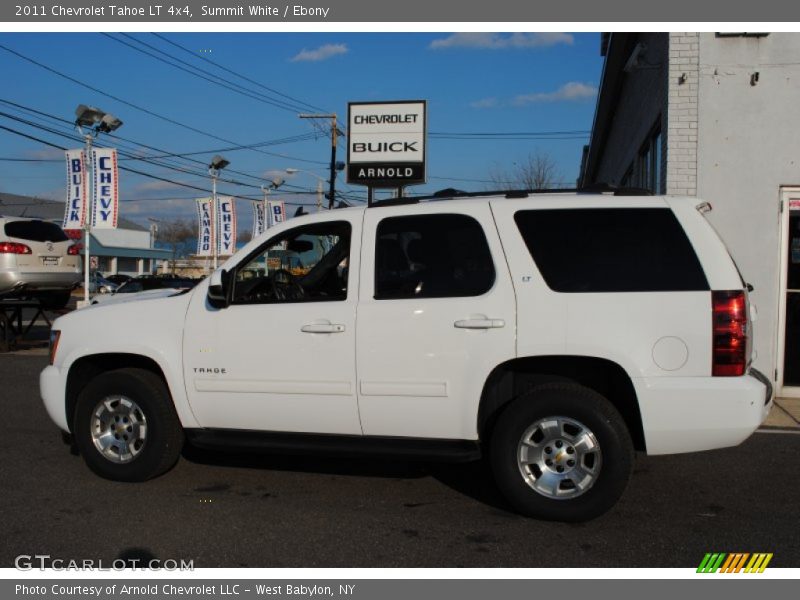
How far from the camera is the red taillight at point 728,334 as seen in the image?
14.9 feet

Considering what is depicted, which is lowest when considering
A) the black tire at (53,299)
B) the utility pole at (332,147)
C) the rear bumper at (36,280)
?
the black tire at (53,299)

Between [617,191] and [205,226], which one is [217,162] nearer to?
[205,226]

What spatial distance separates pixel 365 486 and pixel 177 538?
156cm

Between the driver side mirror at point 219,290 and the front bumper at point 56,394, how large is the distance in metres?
1.43

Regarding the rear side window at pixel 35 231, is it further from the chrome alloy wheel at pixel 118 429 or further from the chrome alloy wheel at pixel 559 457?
the chrome alloy wheel at pixel 559 457

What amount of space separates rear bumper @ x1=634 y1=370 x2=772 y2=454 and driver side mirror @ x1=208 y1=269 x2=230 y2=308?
113 inches

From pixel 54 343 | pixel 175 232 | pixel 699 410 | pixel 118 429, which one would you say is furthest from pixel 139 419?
pixel 175 232

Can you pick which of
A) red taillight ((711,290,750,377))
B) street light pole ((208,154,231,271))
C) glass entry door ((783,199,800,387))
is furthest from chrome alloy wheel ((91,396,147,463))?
street light pole ((208,154,231,271))

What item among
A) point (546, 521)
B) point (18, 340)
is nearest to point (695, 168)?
point (546, 521)

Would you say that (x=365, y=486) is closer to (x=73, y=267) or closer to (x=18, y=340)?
(x=73, y=267)

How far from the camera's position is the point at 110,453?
18.6 feet

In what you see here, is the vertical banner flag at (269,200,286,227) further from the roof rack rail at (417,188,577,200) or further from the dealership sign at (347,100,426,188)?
the roof rack rail at (417,188,577,200)
